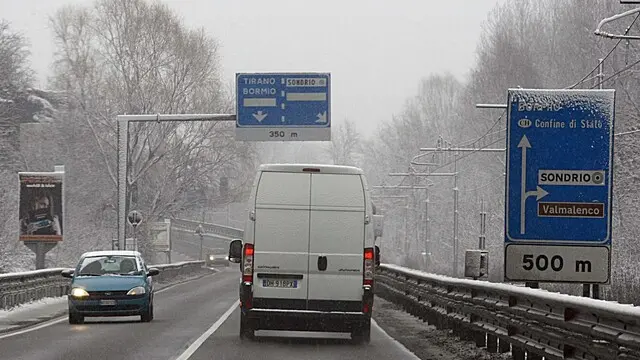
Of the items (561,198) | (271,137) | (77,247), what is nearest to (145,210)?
(77,247)

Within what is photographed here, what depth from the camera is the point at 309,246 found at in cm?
1958

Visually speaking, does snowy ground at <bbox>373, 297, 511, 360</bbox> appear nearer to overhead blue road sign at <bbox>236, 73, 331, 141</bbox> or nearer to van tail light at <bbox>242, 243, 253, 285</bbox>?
van tail light at <bbox>242, 243, 253, 285</bbox>

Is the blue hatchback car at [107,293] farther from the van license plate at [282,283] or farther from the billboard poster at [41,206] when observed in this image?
the billboard poster at [41,206]

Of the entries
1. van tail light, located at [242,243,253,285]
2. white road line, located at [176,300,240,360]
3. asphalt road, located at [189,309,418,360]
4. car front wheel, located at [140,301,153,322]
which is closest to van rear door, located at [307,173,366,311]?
asphalt road, located at [189,309,418,360]

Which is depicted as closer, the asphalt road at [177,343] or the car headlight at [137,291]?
the asphalt road at [177,343]

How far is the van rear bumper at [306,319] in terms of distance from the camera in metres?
19.6

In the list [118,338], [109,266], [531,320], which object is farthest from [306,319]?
[109,266]

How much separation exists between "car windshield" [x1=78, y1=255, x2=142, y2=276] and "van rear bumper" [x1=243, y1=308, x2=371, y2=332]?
7.11 meters

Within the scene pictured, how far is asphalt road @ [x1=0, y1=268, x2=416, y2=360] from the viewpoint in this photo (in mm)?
17641

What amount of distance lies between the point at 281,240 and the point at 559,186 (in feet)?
19.0

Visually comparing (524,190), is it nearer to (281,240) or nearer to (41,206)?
(281,240)

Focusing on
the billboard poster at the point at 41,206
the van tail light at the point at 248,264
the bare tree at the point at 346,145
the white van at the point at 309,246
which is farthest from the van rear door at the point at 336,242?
the bare tree at the point at 346,145

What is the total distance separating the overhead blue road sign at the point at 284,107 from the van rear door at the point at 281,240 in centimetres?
2266

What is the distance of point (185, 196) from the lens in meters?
74.2
